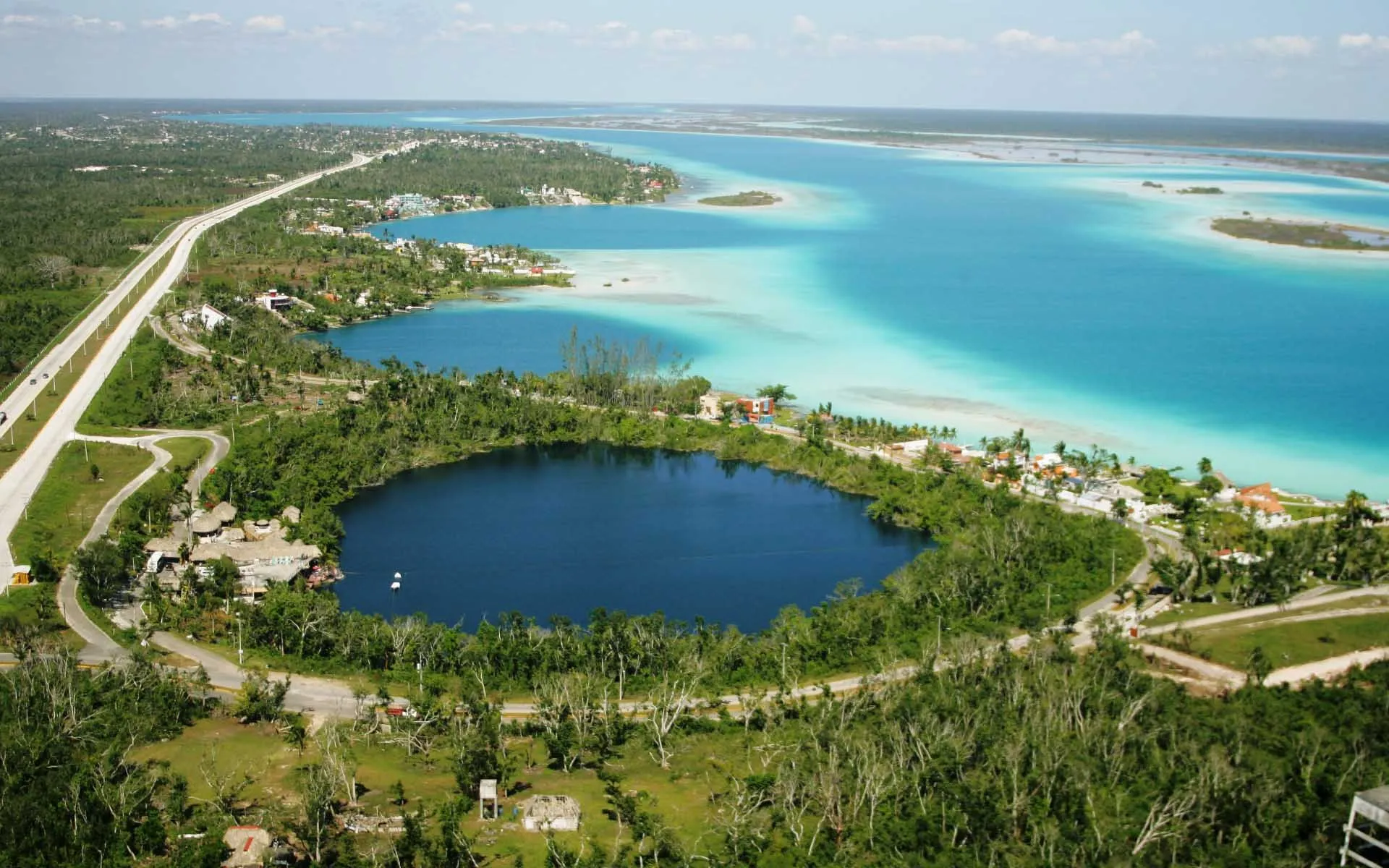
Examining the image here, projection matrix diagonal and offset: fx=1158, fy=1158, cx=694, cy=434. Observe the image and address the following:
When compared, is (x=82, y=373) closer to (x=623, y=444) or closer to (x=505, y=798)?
(x=623, y=444)

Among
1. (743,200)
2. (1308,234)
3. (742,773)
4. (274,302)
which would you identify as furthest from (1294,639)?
(743,200)

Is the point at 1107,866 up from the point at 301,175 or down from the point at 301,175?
down

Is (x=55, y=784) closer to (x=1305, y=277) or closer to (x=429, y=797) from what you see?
(x=429, y=797)

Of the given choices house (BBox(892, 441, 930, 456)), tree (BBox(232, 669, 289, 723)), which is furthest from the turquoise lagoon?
tree (BBox(232, 669, 289, 723))

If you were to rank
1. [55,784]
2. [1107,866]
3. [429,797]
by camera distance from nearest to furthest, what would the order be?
1. [1107,866]
2. [55,784]
3. [429,797]

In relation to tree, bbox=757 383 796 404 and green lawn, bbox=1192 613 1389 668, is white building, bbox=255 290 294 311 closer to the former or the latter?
tree, bbox=757 383 796 404

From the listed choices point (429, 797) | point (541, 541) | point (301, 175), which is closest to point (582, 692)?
point (429, 797)

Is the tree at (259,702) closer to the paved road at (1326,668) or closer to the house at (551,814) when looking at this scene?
the house at (551,814)
